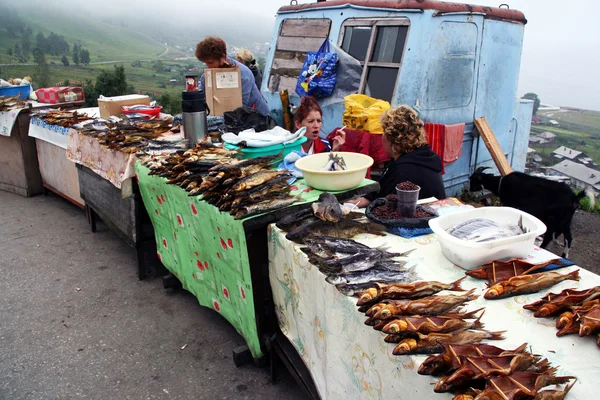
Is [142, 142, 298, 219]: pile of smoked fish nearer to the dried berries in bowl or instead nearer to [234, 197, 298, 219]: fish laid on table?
[234, 197, 298, 219]: fish laid on table

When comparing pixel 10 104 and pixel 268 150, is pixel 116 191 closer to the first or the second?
pixel 268 150

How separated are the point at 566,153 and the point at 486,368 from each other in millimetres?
9652

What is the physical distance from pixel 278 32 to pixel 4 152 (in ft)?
15.9

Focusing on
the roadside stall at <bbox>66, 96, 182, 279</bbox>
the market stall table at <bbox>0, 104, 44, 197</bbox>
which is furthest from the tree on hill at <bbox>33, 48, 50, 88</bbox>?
the roadside stall at <bbox>66, 96, 182, 279</bbox>

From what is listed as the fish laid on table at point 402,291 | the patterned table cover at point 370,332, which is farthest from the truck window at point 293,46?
the fish laid on table at point 402,291

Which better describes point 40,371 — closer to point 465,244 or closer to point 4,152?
point 465,244

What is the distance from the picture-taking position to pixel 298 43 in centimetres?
684

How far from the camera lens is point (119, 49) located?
2603 inches

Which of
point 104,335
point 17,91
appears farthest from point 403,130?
point 17,91

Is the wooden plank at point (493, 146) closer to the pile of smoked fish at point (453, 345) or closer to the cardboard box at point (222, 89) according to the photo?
the cardboard box at point (222, 89)

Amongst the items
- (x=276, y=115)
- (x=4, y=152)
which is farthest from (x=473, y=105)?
(x=4, y=152)

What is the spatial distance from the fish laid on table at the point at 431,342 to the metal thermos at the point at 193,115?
125 inches

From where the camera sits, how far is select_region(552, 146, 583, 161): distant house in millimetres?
9039

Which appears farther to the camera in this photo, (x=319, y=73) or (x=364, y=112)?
(x=319, y=73)
